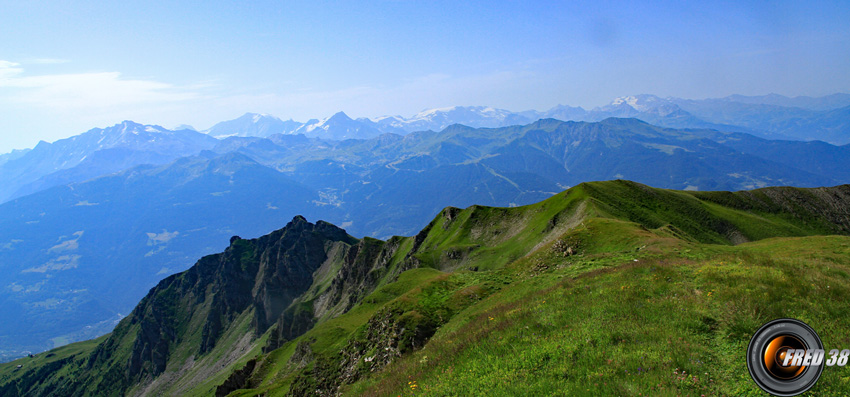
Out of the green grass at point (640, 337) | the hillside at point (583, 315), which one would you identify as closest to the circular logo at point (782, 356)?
the green grass at point (640, 337)

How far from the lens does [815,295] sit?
14.8m

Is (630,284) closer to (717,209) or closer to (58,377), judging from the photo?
(717,209)

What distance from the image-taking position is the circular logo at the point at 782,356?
32.9ft

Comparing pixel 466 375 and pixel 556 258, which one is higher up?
pixel 466 375

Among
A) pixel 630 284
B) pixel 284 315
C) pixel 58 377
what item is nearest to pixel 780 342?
pixel 630 284

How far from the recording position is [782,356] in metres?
10.3

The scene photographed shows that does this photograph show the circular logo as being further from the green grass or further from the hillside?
the hillside

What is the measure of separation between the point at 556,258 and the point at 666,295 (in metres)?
19.8

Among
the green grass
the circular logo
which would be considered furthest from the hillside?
the circular logo

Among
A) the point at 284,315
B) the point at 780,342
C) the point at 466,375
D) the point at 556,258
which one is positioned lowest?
the point at 284,315

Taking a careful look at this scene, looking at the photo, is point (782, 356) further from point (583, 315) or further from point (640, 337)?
point (583, 315)

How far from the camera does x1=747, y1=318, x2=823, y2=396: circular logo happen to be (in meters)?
10.0

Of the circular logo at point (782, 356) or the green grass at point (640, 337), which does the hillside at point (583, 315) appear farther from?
the circular logo at point (782, 356)

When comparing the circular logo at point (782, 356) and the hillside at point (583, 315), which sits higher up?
the circular logo at point (782, 356)
